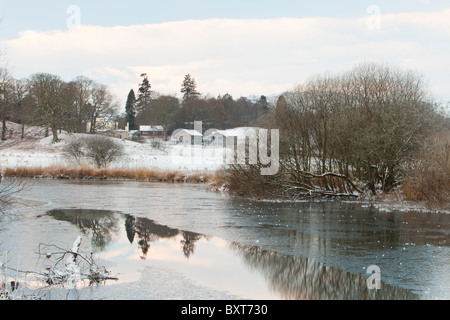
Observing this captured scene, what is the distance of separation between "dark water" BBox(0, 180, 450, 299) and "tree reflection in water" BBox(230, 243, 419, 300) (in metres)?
0.02

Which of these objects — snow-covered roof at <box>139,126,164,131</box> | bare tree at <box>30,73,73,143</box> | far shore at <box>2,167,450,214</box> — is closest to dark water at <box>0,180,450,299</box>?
far shore at <box>2,167,450,214</box>

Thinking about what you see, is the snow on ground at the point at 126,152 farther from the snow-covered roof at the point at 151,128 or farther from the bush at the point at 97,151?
the snow-covered roof at the point at 151,128

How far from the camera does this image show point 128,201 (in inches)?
926

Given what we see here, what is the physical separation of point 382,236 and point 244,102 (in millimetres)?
86574

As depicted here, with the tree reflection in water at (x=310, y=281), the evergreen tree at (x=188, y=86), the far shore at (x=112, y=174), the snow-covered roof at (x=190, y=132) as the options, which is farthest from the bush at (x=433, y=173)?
the evergreen tree at (x=188, y=86)

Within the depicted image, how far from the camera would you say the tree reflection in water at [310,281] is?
8.38m

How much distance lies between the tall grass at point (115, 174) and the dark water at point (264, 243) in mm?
16605

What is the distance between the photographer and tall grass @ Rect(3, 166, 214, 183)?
39469 mm

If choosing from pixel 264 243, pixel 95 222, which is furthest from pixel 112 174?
pixel 264 243

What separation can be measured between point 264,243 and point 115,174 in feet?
98.7

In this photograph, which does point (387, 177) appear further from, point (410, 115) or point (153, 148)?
point (153, 148)

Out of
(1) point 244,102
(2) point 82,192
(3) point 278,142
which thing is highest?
(1) point 244,102
